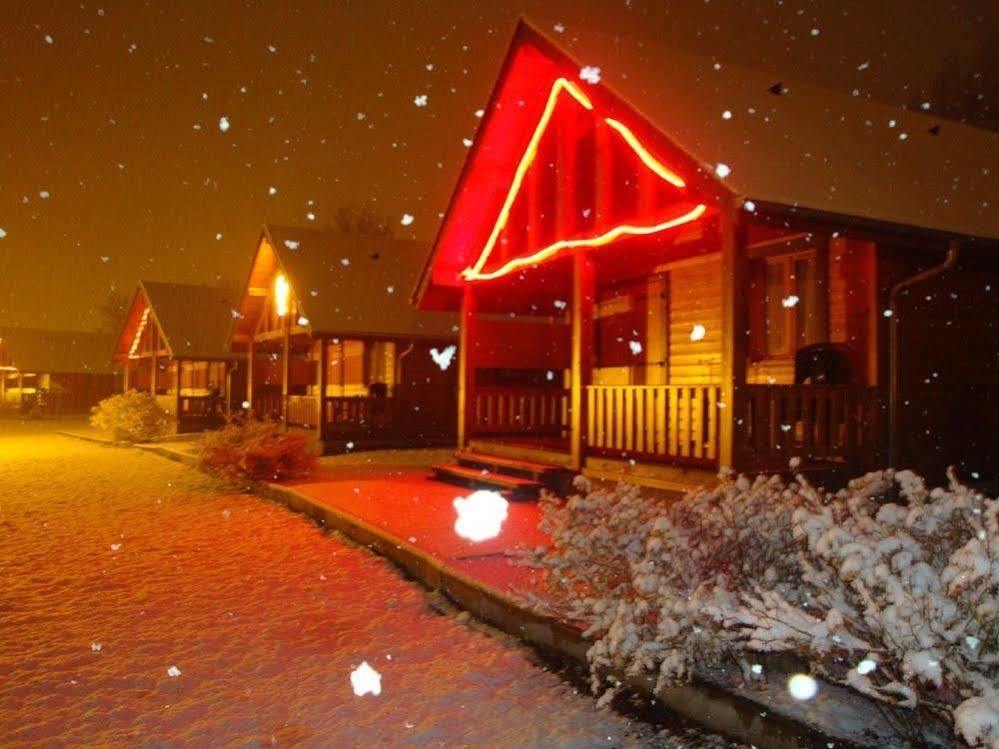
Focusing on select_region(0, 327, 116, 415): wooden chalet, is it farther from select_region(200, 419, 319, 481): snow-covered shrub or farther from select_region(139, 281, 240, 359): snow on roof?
select_region(200, 419, 319, 481): snow-covered shrub

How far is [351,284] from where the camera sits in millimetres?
22219

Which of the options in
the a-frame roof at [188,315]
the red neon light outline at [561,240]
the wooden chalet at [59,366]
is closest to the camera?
the red neon light outline at [561,240]

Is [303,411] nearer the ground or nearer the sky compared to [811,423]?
nearer the ground

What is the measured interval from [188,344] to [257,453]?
64.9 ft

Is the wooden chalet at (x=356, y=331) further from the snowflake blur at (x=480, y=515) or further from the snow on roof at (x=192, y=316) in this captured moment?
the snowflake blur at (x=480, y=515)

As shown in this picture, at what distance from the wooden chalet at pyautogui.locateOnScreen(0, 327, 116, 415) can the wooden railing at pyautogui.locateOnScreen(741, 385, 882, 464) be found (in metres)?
52.0

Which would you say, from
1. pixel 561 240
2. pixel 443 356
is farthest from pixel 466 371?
pixel 443 356

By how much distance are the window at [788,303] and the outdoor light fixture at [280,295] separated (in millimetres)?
15298

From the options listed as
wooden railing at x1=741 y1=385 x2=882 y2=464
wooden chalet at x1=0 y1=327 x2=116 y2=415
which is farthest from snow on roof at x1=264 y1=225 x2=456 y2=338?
wooden chalet at x1=0 y1=327 x2=116 y2=415

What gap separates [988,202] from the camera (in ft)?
34.4

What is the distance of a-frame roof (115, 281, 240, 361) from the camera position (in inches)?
1234

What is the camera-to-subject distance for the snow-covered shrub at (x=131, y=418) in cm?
2412

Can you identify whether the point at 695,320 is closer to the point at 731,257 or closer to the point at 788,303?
the point at 788,303

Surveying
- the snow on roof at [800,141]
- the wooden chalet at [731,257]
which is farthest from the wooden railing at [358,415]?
the snow on roof at [800,141]
